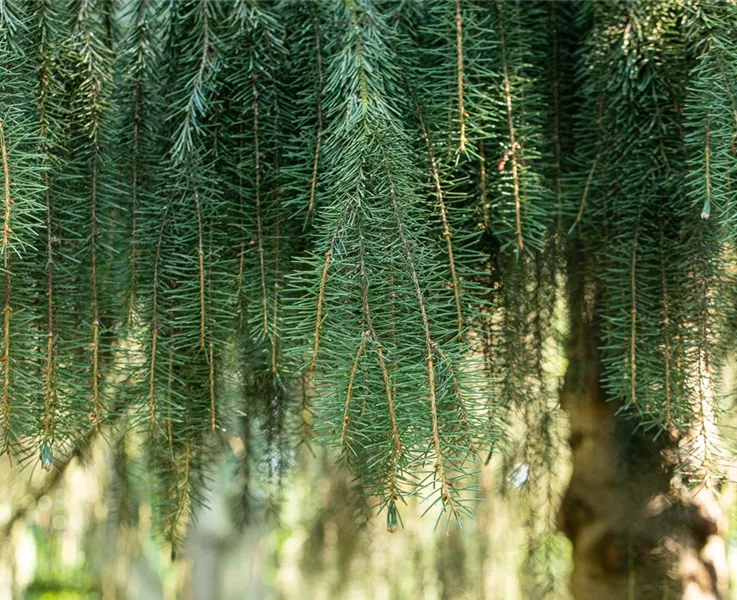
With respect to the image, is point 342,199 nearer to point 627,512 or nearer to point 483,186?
point 483,186

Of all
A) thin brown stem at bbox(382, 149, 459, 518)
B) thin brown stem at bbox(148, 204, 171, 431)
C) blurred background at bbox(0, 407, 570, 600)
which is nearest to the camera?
thin brown stem at bbox(382, 149, 459, 518)

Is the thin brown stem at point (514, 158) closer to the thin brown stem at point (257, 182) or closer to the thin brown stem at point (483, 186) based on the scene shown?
the thin brown stem at point (483, 186)

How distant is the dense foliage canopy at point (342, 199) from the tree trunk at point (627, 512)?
162 millimetres

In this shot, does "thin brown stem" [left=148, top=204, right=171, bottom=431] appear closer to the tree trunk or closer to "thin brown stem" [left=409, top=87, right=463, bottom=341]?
"thin brown stem" [left=409, top=87, right=463, bottom=341]

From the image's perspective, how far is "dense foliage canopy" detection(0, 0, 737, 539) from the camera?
1.76 feet

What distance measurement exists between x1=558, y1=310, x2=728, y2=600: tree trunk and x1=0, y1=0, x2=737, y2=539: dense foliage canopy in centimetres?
16

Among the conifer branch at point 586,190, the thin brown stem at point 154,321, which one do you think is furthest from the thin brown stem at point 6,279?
the conifer branch at point 586,190

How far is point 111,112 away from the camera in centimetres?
64

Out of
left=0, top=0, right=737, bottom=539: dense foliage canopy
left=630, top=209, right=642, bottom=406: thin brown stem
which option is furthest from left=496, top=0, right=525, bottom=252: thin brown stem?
left=630, top=209, right=642, bottom=406: thin brown stem

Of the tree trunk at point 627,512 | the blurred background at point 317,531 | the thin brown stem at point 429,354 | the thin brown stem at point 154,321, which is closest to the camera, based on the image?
the thin brown stem at point 429,354

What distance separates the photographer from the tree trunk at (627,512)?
2.63 ft

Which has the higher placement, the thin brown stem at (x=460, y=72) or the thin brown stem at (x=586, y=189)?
the thin brown stem at (x=460, y=72)

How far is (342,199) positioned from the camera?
0.54 meters

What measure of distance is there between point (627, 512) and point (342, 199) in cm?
56
